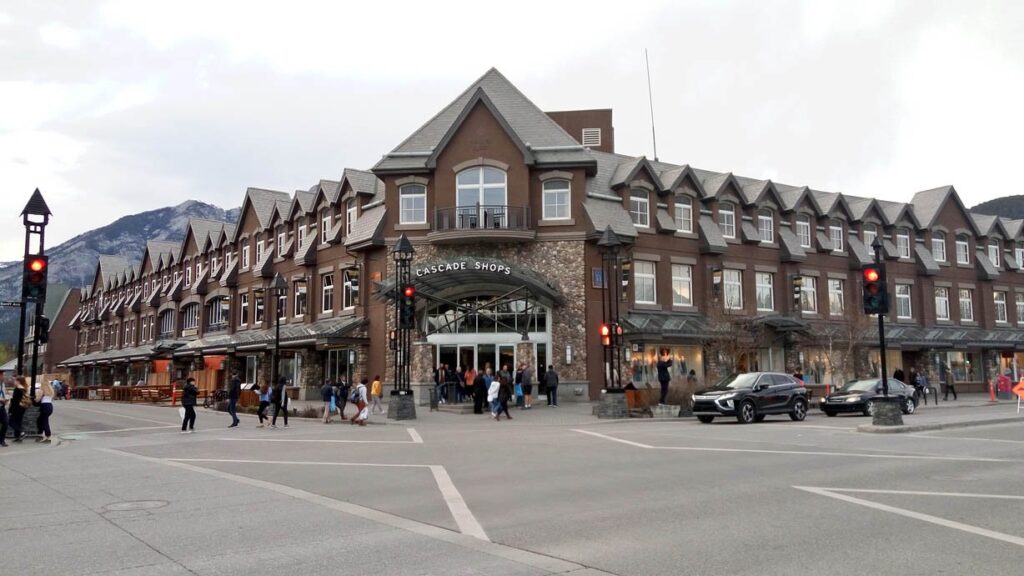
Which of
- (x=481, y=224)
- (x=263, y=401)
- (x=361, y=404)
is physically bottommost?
(x=361, y=404)

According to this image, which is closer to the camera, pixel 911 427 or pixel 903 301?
pixel 911 427

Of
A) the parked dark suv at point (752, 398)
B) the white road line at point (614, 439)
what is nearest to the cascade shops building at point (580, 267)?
the parked dark suv at point (752, 398)

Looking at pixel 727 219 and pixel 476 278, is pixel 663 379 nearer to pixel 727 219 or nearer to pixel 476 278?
pixel 476 278

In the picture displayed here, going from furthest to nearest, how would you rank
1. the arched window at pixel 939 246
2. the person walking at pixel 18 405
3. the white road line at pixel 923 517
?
the arched window at pixel 939 246, the person walking at pixel 18 405, the white road line at pixel 923 517

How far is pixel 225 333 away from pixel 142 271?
2371cm

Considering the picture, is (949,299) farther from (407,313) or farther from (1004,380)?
(407,313)

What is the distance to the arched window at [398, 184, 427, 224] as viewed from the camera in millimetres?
34375

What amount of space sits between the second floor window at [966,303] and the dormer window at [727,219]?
60.0 ft

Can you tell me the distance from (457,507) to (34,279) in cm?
1435

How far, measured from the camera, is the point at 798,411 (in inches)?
950

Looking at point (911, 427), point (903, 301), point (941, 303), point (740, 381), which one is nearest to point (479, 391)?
point (740, 381)

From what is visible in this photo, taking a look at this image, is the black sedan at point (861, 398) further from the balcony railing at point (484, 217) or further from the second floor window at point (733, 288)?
the balcony railing at point (484, 217)

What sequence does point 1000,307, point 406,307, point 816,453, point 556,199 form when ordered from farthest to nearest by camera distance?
point 1000,307, point 556,199, point 406,307, point 816,453

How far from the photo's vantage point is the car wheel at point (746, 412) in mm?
22797
